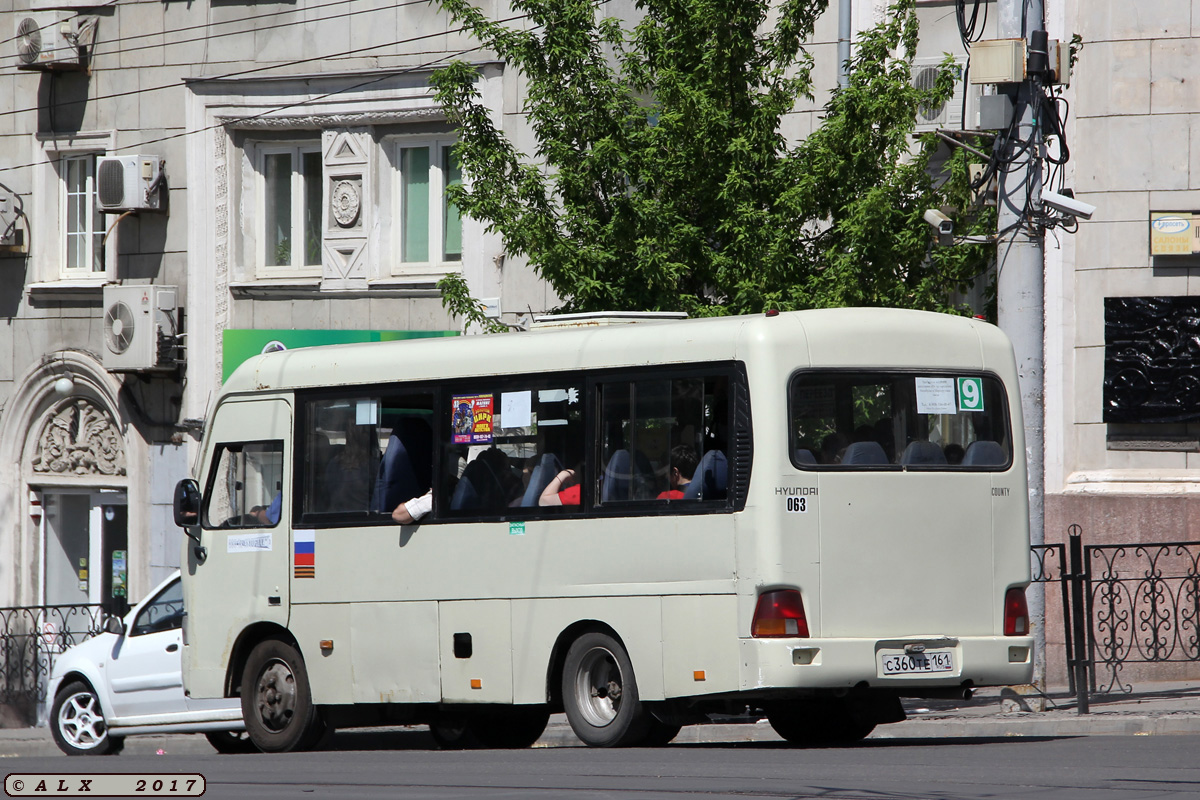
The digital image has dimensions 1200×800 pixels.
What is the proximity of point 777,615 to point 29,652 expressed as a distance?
1391 cm

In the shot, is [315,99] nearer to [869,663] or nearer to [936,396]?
[936,396]

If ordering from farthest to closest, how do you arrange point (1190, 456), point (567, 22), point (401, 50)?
point (401, 50), point (1190, 456), point (567, 22)

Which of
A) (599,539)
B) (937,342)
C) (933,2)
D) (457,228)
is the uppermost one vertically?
(933,2)

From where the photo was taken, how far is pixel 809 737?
11758 millimetres

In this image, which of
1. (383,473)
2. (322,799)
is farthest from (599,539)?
(322,799)

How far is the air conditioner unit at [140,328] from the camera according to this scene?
21516 millimetres

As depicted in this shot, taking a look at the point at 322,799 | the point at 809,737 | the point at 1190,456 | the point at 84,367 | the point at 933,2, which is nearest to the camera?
the point at 322,799

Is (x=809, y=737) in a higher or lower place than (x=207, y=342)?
lower

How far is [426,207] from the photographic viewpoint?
21.1 meters

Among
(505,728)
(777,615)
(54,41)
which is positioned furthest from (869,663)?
(54,41)

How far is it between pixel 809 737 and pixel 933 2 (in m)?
9.33

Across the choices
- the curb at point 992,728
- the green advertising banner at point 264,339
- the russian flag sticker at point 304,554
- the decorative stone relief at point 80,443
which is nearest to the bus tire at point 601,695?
the curb at point 992,728

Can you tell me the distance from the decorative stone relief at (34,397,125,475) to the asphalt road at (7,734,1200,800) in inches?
445

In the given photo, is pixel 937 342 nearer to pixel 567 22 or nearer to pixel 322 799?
pixel 322 799
